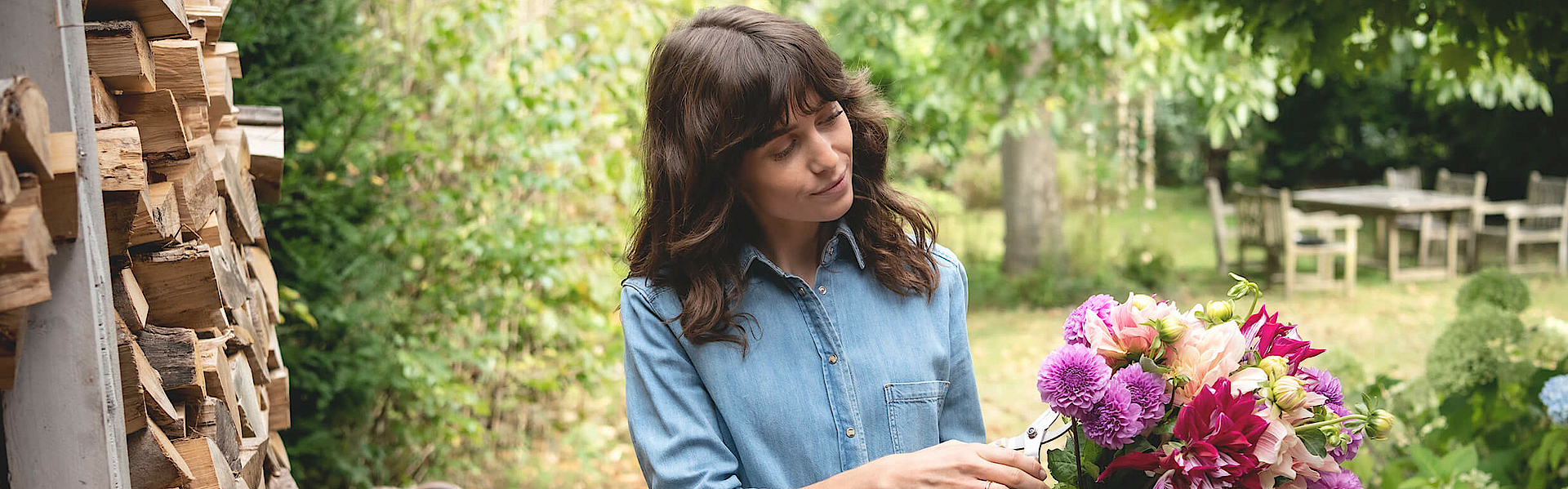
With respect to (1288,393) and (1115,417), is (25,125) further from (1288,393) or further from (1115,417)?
(1288,393)

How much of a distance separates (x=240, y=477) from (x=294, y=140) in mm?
1819

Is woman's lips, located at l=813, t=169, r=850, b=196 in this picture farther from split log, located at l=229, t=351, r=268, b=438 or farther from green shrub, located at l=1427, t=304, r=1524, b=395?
green shrub, located at l=1427, t=304, r=1524, b=395

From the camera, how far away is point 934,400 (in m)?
1.53

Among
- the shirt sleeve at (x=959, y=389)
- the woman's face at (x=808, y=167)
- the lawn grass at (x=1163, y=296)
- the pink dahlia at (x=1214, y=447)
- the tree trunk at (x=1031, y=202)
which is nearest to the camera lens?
the pink dahlia at (x=1214, y=447)

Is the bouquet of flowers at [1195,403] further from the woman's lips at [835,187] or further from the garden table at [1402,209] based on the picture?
Answer: the garden table at [1402,209]

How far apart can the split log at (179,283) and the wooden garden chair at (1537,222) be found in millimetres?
10020

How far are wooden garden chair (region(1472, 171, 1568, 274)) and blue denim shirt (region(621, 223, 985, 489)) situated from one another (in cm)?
933

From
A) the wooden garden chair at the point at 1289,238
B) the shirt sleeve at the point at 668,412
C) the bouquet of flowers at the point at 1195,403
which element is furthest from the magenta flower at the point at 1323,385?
the wooden garden chair at the point at 1289,238

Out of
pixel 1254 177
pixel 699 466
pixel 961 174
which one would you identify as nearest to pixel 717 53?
pixel 699 466

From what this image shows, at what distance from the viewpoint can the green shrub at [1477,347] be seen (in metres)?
2.86

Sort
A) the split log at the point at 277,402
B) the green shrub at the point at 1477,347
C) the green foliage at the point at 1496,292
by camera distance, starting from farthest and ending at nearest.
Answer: the green foliage at the point at 1496,292 → the green shrub at the point at 1477,347 → the split log at the point at 277,402

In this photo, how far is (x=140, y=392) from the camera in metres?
1.29

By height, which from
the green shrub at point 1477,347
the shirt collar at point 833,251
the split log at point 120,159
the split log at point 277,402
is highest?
the split log at point 120,159

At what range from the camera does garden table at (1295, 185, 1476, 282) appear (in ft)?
29.5
